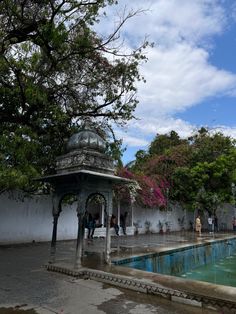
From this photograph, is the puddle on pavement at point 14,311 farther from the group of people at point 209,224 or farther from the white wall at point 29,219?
the group of people at point 209,224

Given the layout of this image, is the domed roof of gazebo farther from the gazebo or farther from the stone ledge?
the stone ledge

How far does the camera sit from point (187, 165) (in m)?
31.7

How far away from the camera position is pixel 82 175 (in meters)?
10.4

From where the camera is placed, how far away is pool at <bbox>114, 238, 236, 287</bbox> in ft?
41.3

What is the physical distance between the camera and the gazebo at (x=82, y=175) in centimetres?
1047

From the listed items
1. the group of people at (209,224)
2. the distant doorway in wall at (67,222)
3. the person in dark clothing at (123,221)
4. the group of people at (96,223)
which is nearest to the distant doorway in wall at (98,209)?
the group of people at (96,223)

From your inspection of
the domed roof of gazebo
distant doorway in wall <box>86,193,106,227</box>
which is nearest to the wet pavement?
the domed roof of gazebo

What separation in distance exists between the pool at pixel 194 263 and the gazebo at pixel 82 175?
2155mm

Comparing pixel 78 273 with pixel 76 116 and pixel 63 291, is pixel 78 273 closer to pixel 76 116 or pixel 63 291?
pixel 63 291

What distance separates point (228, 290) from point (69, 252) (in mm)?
8228

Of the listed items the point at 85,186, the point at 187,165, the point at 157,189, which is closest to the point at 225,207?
the point at 187,165

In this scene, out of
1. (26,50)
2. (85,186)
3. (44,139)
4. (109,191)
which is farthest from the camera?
(44,139)

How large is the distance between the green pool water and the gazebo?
4.10m

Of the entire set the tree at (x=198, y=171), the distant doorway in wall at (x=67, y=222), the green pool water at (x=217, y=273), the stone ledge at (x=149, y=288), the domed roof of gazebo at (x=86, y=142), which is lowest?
the green pool water at (x=217, y=273)
